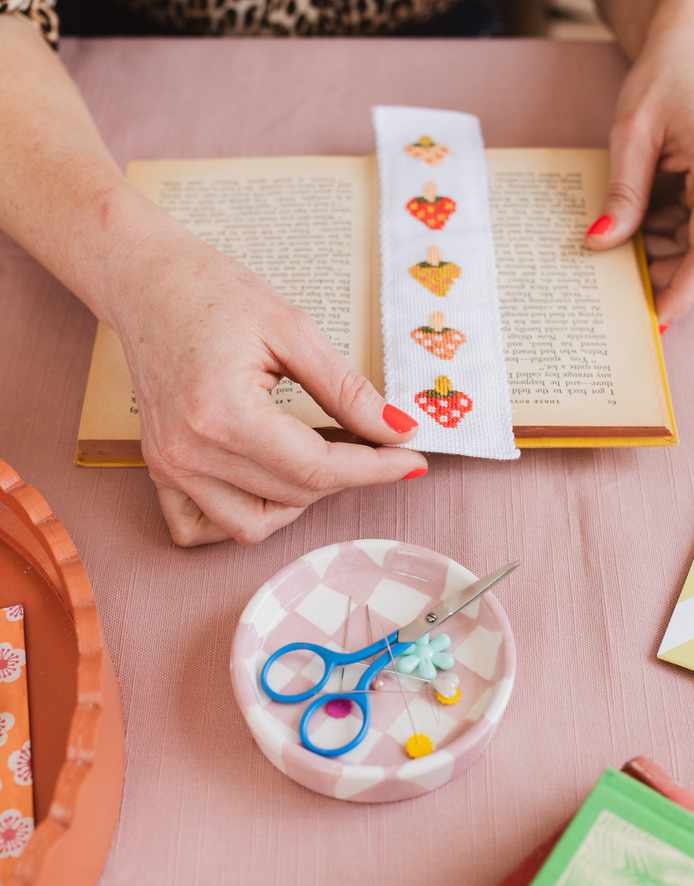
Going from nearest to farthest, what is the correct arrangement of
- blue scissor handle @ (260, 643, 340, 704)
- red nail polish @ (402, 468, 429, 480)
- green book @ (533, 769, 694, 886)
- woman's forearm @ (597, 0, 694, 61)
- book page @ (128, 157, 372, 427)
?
1. green book @ (533, 769, 694, 886)
2. blue scissor handle @ (260, 643, 340, 704)
3. red nail polish @ (402, 468, 429, 480)
4. book page @ (128, 157, 372, 427)
5. woman's forearm @ (597, 0, 694, 61)

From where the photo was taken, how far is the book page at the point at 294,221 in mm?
766

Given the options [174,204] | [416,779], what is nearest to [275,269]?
[174,204]

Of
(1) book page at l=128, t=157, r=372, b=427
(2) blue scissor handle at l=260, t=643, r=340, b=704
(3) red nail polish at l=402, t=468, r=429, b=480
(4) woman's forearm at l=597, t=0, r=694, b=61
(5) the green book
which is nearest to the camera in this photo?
(5) the green book

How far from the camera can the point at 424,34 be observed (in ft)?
3.97

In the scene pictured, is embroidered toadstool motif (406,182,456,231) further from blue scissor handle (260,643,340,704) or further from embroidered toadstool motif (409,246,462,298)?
blue scissor handle (260,643,340,704)

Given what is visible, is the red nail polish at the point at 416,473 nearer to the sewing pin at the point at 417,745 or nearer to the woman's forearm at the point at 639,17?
the sewing pin at the point at 417,745

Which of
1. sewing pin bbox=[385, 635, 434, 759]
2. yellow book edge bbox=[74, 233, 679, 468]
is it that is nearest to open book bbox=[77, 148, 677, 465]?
yellow book edge bbox=[74, 233, 679, 468]

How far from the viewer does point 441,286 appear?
2.52ft

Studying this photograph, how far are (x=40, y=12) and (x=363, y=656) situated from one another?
2.53 feet

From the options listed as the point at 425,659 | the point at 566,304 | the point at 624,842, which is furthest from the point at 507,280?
the point at 624,842

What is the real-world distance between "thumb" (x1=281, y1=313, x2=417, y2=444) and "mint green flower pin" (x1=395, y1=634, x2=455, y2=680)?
0.52 ft

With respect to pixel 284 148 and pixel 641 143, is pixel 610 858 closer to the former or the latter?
pixel 641 143

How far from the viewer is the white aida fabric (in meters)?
0.68

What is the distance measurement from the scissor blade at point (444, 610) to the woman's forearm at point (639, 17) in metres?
0.63
